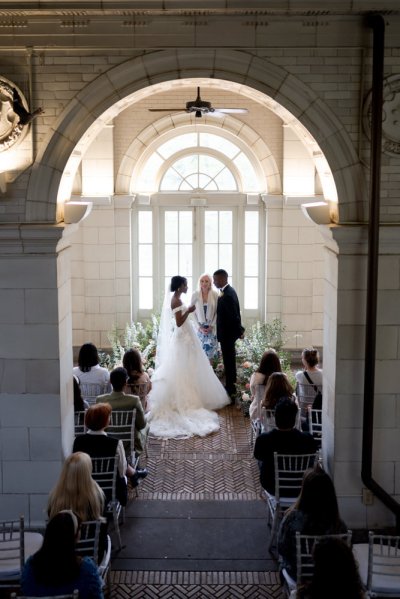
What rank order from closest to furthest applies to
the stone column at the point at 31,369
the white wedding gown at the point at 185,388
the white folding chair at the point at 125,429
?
the stone column at the point at 31,369, the white folding chair at the point at 125,429, the white wedding gown at the point at 185,388

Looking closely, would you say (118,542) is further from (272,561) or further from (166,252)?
(166,252)

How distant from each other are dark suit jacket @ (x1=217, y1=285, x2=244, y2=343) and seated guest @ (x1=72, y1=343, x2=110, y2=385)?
2.54m

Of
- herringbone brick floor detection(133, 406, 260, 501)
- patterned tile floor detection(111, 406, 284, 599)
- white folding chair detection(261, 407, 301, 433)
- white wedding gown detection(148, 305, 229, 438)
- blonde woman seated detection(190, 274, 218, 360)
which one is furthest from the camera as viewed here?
blonde woman seated detection(190, 274, 218, 360)

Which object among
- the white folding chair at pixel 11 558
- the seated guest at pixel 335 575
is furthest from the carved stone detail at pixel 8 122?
the seated guest at pixel 335 575

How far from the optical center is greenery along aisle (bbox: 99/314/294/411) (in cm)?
1105

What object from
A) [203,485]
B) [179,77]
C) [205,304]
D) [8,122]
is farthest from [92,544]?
[205,304]

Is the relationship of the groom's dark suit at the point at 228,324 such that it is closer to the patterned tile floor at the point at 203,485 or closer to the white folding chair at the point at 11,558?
the patterned tile floor at the point at 203,485

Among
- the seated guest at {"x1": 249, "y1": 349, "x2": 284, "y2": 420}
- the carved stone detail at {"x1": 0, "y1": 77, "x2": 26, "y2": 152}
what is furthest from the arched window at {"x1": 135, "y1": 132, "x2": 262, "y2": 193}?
the carved stone detail at {"x1": 0, "y1": 77, "x2": 26, "y2": 152}

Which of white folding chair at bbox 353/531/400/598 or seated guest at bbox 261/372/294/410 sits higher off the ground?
seated guest at bbox 261/372/294/410

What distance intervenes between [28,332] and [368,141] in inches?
130

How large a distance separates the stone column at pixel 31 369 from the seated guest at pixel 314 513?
2483 mm

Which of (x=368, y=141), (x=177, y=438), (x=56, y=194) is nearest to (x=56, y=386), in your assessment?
(x=56, y=194)

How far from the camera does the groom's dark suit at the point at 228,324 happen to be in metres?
10.7

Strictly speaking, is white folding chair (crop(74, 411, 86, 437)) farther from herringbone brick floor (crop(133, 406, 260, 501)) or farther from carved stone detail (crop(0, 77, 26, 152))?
carved stone detail (crop(0, 77, 26, 152))
